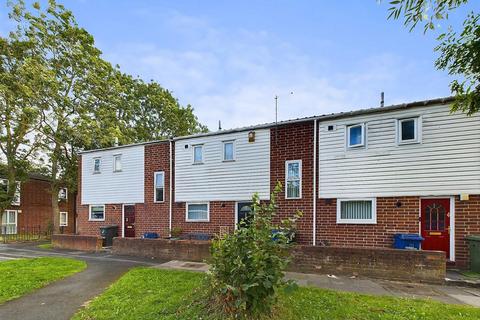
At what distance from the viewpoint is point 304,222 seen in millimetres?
12500

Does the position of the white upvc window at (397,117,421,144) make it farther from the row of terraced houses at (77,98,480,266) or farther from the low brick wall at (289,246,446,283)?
the low brick wall at (289,246,446,283)

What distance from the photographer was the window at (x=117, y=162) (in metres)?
18.2

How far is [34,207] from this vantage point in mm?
30844

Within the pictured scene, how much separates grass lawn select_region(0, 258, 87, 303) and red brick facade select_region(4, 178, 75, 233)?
65.6 feet

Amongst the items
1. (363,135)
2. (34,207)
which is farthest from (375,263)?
(34,207)

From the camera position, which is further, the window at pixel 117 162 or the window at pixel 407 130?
the window at pixel 117 162

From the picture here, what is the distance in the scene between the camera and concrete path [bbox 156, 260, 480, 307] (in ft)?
22.1

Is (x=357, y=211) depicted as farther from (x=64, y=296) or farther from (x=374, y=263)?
(x=64, y=296)

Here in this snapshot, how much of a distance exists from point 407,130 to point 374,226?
3495mm

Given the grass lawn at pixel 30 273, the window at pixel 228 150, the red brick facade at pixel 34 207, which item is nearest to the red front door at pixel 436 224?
the window at pixel 228 150

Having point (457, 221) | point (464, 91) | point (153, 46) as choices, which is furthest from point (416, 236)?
point (153, 46)

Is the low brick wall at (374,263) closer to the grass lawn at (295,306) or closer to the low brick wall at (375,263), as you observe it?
the low brick wall at (375,263)

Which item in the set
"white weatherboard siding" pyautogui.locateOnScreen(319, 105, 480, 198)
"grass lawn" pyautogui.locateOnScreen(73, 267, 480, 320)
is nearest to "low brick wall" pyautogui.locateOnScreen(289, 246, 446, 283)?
"grass lawn" pyautogui.locateOnScreen(73, 267, 480, 320)

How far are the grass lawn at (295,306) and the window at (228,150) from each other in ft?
26.4
